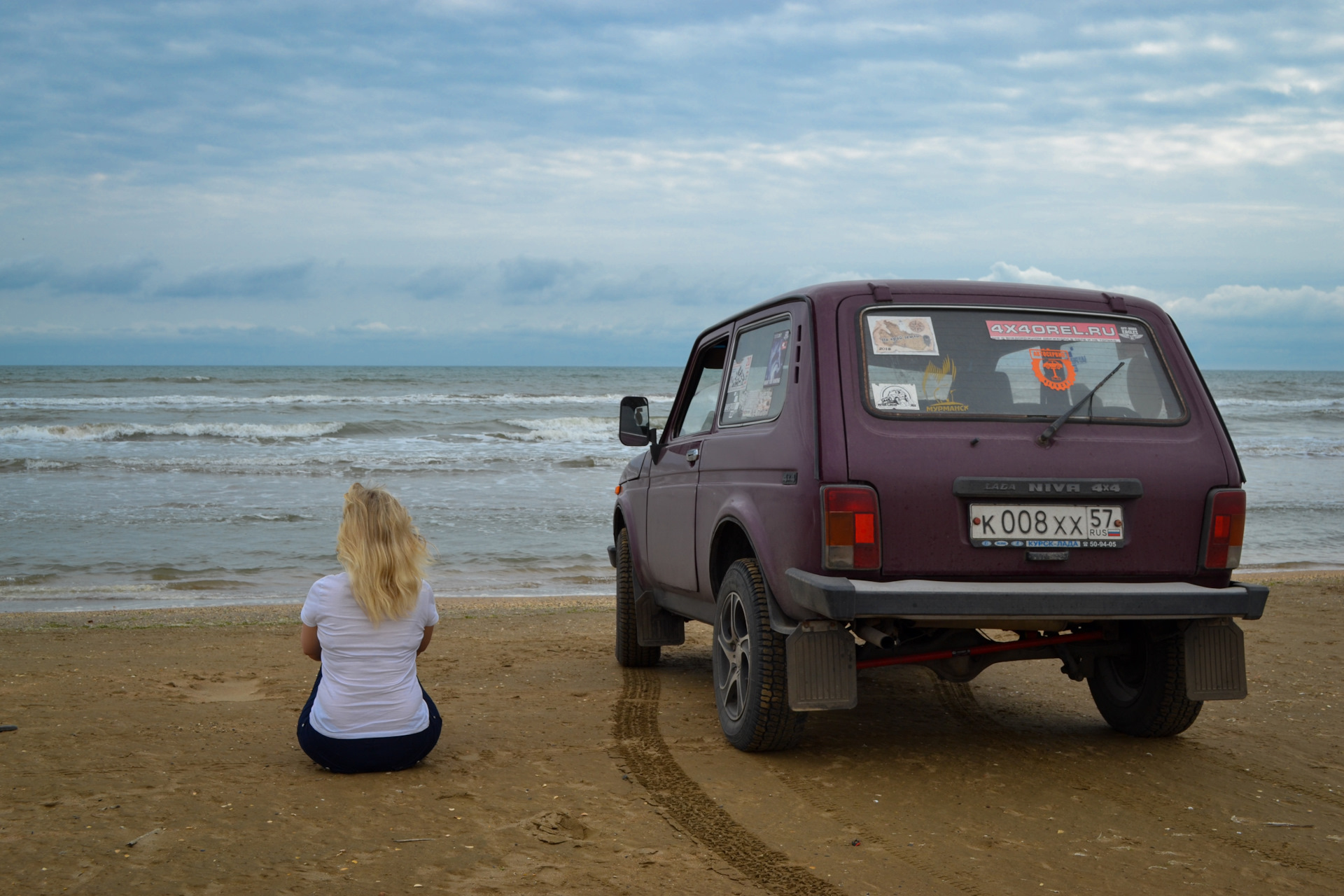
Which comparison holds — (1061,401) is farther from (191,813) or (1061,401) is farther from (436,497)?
(436,497)

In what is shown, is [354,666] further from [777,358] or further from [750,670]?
[777,358]

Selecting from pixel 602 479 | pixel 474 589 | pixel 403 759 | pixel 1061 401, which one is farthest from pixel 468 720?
pixel 602 479

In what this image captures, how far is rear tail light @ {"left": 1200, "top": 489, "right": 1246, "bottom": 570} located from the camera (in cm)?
410

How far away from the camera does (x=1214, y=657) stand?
4355mm

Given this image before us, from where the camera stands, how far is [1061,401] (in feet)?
14.0

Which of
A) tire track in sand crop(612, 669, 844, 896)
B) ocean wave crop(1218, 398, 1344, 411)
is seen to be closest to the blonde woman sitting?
tire track in sand crop(612, 669, 844, 896)

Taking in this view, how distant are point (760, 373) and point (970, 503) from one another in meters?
1.27

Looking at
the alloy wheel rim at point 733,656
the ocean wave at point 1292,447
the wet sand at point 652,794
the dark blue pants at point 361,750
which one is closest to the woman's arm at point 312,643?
the dark blue pants at point 361,750

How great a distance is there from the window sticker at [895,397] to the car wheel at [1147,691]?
4.94 ft

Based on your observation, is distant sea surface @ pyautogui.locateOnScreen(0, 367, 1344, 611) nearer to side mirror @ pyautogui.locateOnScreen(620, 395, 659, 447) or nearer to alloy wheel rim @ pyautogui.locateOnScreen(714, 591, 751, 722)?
side mirror @ pyautogui.locateOnScreen(620, 395, 659, 447)

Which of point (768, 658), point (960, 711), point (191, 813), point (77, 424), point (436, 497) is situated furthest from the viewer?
point (77, 424)

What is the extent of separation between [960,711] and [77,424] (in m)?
31.3

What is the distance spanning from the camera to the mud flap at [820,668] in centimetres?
409

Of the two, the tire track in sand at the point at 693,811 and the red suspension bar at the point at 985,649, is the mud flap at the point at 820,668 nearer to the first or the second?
the red suspension bar at the point at 985,649
